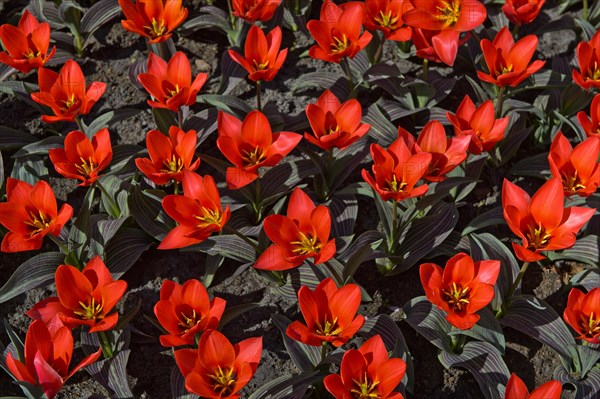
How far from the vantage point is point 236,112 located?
3.83 metres

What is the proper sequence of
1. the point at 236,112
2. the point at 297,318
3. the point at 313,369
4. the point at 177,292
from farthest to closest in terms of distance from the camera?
the point at 236,112 < the point at 297,318 < the point at 313,369 < the point at 177,292

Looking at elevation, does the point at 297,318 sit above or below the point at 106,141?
below

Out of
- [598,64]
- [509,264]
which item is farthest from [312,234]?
[598,64]

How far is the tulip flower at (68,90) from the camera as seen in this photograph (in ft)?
10.5

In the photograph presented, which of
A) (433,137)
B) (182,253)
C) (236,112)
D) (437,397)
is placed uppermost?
(433,137)

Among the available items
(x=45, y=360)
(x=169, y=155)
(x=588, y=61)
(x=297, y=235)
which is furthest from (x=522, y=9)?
(x=45, y=360)

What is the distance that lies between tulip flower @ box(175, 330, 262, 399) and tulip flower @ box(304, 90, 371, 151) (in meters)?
0.96

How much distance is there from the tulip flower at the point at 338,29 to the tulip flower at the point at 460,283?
3.95 ft

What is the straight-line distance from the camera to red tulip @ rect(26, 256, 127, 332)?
2.66 metres

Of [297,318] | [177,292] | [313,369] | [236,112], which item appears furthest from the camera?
[236,112]

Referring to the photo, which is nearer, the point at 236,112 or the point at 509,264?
the point at 509,264

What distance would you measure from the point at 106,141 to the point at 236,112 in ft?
3.17

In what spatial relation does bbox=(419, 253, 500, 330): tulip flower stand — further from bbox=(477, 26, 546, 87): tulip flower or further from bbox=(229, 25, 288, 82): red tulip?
bbox=(229, 25, 288, 82): red tulip

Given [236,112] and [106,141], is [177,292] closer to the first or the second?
[106,141]
